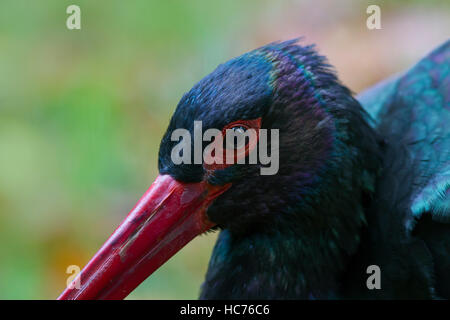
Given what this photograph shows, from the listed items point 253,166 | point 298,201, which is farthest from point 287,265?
point 253,166

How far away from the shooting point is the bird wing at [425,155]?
2561mm

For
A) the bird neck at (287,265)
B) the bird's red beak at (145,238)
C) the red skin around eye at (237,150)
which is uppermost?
the red skin around eye at (237,150)

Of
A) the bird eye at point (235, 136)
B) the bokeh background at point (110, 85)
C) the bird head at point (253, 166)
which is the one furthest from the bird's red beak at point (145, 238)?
the bokeh background at point (110, 85)

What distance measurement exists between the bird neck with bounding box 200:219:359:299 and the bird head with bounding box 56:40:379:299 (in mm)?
36

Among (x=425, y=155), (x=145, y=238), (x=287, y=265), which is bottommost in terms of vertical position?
(x=287, y=265)

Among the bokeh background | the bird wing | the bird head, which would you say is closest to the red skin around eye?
the bird head

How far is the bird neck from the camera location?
2.64m

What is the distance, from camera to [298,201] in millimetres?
2564

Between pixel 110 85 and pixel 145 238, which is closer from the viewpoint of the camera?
pixel 145 238

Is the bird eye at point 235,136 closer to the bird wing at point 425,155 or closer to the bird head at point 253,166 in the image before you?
the bird head at point 253,166

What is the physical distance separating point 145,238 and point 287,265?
1.96 feet

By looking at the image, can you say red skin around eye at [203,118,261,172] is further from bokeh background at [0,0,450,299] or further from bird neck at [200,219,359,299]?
bokeh background at [0,0,450,299]

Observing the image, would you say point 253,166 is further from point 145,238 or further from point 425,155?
point 425,155

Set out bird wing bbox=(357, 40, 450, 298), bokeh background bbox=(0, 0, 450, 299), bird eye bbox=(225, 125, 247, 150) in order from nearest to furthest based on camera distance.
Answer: bird eye bbox=(225, 125, 247, 150), bird wing bbox=(357, 40, 450, 298), bokeh background bbox=(0, 0, 450, 299)
